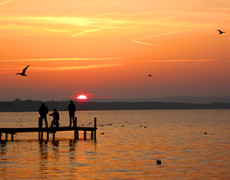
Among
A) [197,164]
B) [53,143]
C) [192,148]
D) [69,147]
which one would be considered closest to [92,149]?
[69,147]

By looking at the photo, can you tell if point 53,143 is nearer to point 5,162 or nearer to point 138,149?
point 138,149

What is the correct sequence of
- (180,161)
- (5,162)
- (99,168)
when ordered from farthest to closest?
(180,161) < (5,162) < (99,168)

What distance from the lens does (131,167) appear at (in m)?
36.7

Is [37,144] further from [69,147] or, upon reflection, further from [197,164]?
[197,164]

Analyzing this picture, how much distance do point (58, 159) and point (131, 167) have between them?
6.94 m

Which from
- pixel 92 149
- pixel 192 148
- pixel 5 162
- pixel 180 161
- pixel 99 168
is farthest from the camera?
pixel 192 148

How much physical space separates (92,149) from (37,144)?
7031 mm

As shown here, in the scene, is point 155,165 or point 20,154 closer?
point 155,165

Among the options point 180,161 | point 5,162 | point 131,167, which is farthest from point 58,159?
point 180,161

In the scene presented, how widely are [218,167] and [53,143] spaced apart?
2359 centimetres

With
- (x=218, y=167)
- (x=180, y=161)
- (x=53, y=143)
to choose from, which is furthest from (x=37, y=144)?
(x=218, y=167)

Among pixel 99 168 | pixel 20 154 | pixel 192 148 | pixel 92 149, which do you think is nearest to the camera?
pixel 99 168

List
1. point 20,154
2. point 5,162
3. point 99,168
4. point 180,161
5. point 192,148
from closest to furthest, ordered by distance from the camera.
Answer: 1. point 99,168
2. point 5,162
3. point 180,161
4. point 20,154
5. point 192,148

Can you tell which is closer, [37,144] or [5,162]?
[5,162]
